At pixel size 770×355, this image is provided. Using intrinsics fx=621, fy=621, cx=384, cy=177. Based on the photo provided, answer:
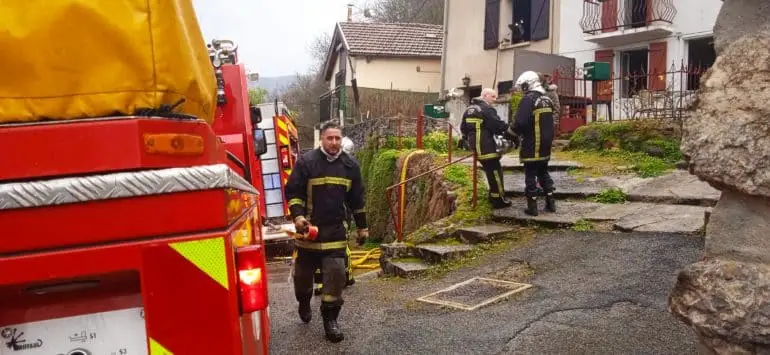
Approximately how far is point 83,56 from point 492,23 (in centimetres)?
1882

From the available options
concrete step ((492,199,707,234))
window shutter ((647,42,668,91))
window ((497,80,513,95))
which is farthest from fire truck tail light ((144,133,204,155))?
window ((497,80,513,95))

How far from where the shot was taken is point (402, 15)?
3909cm

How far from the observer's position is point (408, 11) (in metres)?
38.8

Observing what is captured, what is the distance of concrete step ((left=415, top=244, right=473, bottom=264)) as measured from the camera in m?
6.99

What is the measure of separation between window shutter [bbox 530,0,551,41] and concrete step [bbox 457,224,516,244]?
39.2ft

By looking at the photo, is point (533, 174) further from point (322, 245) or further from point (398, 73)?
point (398, 73)

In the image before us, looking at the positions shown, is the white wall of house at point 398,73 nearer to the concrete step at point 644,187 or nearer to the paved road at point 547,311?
the concrete step at point 644,187

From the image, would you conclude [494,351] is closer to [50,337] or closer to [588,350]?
[588,350]

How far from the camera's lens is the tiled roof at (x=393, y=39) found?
28.5 m

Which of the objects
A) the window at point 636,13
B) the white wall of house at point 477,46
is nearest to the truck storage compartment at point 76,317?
the window at point 636,13

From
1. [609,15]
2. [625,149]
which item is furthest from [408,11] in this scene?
[625,149]

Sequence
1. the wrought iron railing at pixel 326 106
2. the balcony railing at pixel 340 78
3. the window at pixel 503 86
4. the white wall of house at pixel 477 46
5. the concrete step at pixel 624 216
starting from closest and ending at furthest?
the concrete step at pixel 624 216 < the white wall of house at pixel 477 46 < the window at pixel 503 86 < the wrought iron railing at pixel 326 106 < the balcony railing at pixel 340 78

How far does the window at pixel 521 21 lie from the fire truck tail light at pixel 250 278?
17144 millimetres

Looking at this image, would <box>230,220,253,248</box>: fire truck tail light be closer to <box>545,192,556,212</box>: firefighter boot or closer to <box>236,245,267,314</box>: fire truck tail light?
<box>236,245,267,314</box>: fire truck tail light
